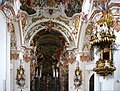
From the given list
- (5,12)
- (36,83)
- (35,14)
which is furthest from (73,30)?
(36,83)

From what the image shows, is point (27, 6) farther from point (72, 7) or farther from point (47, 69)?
point (47, 69)

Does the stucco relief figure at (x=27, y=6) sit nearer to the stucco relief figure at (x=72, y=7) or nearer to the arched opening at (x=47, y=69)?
the stucco relief figure at (x=72, y=7)

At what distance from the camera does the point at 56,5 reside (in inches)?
790

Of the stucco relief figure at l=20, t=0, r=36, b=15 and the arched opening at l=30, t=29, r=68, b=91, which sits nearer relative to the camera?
the stucco relief figure at l=20, t=0, r=36, b=15

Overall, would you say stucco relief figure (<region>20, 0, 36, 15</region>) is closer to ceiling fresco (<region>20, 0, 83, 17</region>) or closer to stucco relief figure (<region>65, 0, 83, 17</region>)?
ceiling fresco (<region>20, 0, 83, 17</region>)

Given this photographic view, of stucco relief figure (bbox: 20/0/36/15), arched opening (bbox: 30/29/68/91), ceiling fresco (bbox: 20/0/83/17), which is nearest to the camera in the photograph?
stucco relief figure (bbox: 20/0/36/15)

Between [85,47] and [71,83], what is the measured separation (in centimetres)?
343

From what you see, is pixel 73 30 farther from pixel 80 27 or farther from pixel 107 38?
pixel 107 38

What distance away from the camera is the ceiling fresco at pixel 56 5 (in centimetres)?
1921

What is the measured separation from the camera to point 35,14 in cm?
2044

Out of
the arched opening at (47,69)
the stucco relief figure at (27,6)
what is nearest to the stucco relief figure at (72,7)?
the stucco relief figure at (27,6)

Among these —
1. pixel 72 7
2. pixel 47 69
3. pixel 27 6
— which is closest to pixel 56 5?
pixel 72 7

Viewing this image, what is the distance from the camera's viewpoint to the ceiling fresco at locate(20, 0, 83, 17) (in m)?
19.2

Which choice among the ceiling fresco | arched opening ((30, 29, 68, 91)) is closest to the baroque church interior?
the ceiling fresco
